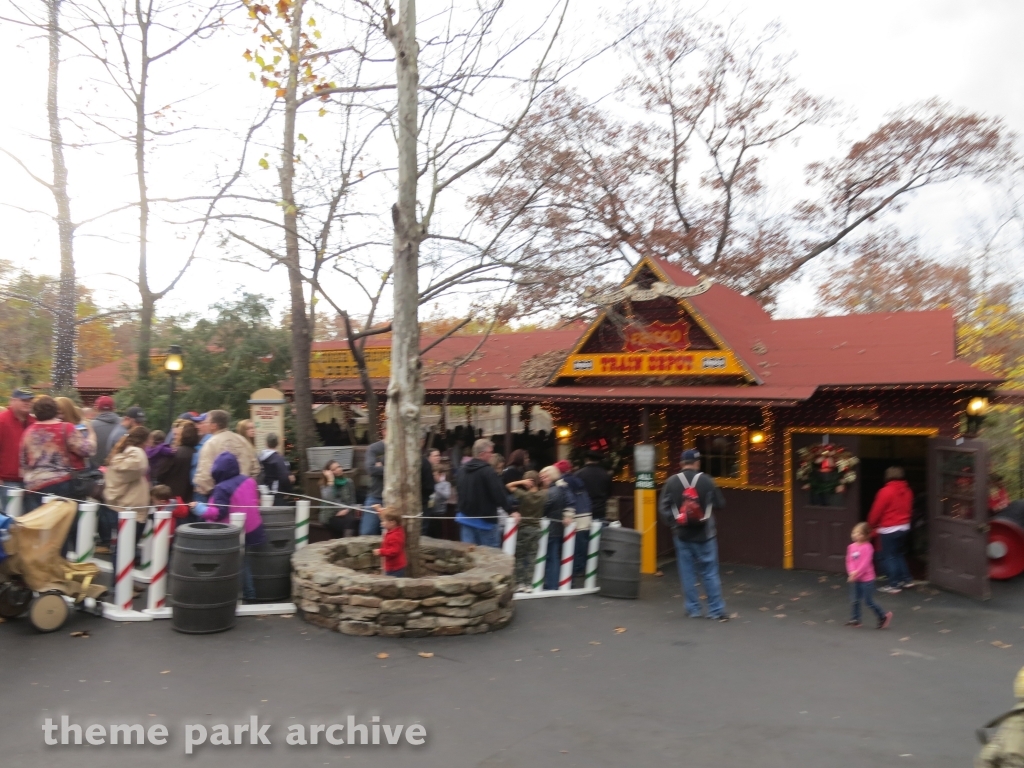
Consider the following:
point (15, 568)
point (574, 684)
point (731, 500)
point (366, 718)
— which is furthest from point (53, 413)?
point (731, 500)

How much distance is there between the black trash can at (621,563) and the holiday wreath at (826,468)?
3818 mm

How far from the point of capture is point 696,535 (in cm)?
898

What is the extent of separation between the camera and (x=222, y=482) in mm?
8586

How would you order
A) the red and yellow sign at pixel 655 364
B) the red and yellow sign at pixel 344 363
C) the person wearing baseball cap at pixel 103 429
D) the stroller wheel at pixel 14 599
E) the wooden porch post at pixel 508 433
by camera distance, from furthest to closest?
the red and yellow sign at pixel 344 363
the wooden porch post at pixel 508 433
the red and yellow sign at pixel 655 364
the person wearing baseball cap at pixel 103 429
the stroller wheel at pixel 14 599

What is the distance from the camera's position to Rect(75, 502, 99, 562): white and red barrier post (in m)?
7.89

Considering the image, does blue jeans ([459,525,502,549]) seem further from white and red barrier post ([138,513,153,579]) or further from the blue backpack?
white and red barrier post ([138,513,153,579])

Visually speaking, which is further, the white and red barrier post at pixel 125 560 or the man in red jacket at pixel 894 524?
the man in red jacket at pixel 894 524

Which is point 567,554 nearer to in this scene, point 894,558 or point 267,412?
point 894,558

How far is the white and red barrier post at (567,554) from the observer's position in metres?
10.3

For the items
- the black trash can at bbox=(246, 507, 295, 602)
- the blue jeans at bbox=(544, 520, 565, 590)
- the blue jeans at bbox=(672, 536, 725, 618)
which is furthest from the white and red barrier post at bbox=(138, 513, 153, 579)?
the blue jeans at bbox=(672, 536, 725, 618)

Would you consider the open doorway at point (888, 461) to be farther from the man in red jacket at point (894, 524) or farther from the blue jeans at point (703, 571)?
the blue jeans at point (703, 571)

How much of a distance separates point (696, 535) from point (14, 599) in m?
6.80

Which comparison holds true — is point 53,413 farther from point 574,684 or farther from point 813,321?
point 813,321

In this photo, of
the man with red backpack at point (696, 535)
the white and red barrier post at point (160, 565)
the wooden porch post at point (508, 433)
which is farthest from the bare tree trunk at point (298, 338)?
the man with red backpack at point (696, 535)
